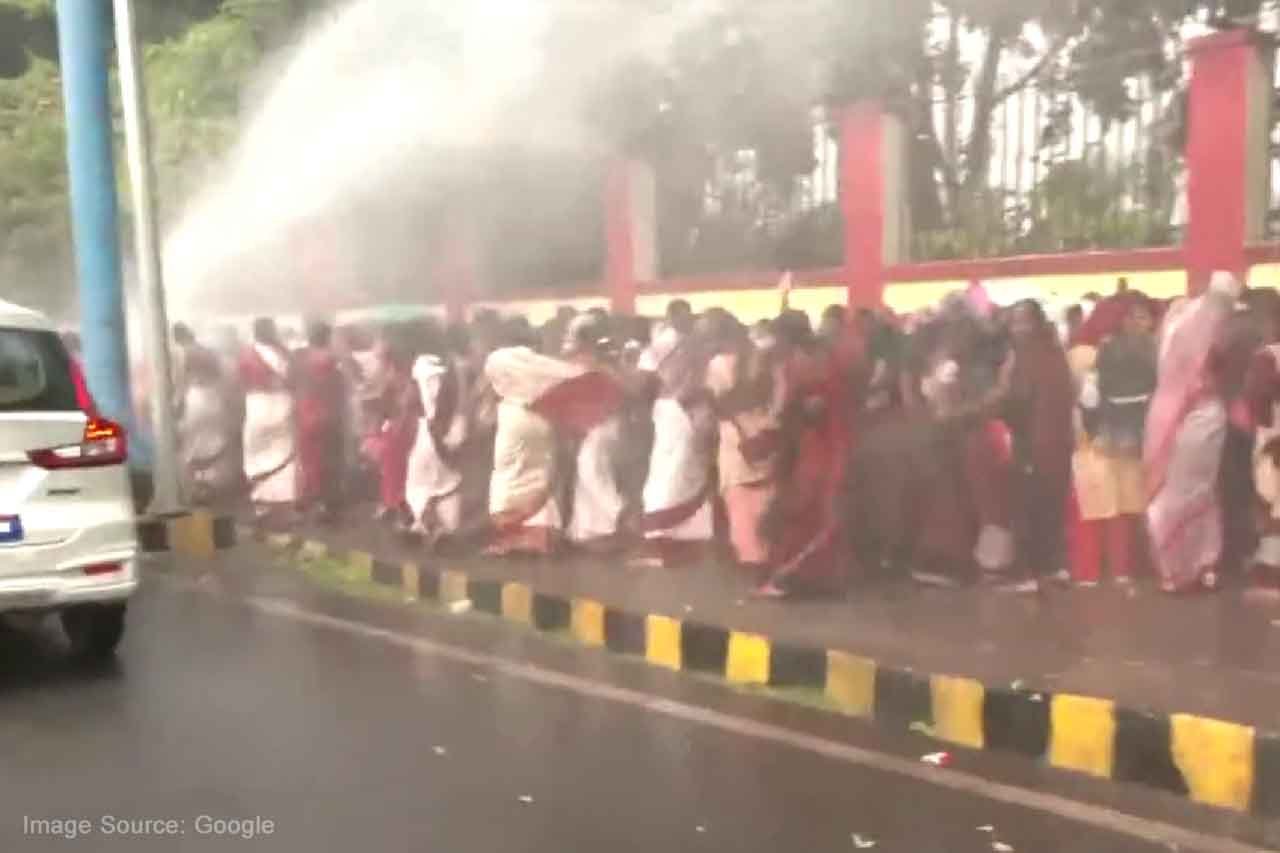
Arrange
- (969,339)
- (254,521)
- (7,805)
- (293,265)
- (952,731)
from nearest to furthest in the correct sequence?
(7,805) → (952,731) → (969,339) → (254,521) → (293,265)

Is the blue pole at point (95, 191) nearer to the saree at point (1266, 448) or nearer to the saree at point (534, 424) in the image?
the saree at point (534, 424)

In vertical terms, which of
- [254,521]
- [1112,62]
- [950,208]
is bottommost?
[254,521]

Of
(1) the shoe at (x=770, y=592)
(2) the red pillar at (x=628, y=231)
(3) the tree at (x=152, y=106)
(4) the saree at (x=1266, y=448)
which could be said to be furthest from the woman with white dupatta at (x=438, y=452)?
(3) the tree at (x=152, y=106)

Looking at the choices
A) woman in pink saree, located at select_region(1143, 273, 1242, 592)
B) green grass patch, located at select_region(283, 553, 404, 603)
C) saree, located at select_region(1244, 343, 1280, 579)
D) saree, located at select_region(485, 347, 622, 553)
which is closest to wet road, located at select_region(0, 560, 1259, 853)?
green grass patch, located at select_region(283, 553, 404, 603)

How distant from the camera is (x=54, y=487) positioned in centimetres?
580

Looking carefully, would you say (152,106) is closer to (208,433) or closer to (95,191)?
→ (95,191)

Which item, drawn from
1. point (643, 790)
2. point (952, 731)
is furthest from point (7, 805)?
point (952, 731)

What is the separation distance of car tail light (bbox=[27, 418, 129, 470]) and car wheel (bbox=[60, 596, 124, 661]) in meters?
0.70

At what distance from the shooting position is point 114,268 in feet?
36.2

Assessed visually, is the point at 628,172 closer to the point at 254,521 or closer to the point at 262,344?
the point at 262,344

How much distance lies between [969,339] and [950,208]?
3.69 ft

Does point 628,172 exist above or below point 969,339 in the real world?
above

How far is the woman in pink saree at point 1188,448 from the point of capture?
684cm

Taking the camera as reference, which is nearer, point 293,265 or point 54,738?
point 54,738
